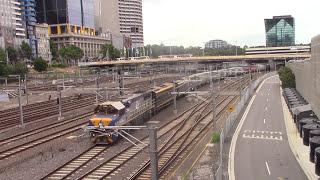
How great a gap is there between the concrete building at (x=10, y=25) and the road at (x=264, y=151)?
468 ft

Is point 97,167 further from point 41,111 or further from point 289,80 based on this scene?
point 289,80

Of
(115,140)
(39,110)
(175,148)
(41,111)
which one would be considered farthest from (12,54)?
(175,148)

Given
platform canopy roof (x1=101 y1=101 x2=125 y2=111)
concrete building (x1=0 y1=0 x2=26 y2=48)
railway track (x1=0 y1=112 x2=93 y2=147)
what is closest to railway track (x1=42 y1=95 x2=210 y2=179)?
platform canopy roof (x1=101 y1=101 x2=125 y2=111)

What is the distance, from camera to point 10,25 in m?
188

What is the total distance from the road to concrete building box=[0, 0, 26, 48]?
143 meters

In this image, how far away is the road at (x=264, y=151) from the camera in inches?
1201

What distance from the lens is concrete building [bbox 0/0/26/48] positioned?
18175cm

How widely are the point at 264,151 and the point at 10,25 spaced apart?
170 metres

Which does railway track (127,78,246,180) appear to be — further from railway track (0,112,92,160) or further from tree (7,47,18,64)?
tree (7,47,18,64)

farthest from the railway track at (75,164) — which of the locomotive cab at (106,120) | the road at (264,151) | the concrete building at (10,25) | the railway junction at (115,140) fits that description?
the concrete building at (10,25)

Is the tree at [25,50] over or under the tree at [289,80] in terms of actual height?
over

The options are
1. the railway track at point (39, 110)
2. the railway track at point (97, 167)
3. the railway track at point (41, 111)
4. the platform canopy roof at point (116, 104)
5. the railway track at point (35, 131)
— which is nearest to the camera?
the railway track at point (97, 167)

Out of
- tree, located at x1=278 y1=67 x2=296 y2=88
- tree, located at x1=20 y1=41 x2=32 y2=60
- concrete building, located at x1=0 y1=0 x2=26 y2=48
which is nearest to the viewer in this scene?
tree, located at x1=278 y1=67 x2=296 y2=88

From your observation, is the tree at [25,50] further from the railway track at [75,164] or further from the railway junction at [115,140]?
the railway track at [75,164]
